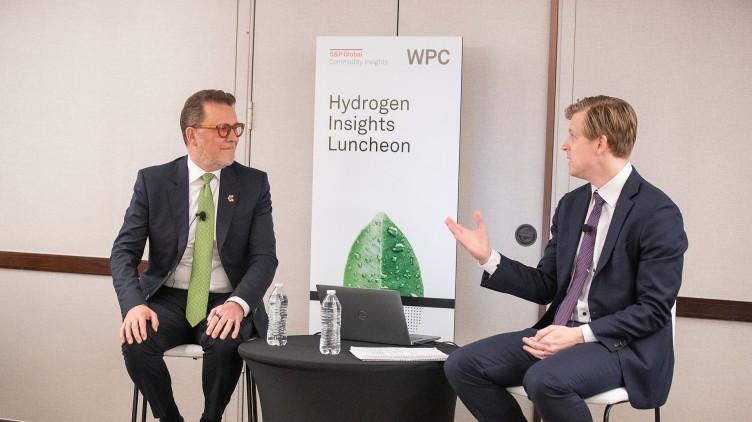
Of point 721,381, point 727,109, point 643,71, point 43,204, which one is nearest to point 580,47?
point 643,71

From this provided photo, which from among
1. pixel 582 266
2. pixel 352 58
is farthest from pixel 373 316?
pixel 352 58

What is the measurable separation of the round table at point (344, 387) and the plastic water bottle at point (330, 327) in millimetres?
35

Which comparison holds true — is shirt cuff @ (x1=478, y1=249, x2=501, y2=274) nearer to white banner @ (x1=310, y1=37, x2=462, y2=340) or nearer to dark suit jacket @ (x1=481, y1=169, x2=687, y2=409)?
dark suit jacket @ (x1=481, y1=169, x2=687, y2=409)

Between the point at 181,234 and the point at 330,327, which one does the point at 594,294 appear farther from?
the point at 181,234

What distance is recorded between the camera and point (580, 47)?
164 inches

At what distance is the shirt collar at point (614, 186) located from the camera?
116 inches

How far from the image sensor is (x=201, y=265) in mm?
3410

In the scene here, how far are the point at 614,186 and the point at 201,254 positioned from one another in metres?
1.65

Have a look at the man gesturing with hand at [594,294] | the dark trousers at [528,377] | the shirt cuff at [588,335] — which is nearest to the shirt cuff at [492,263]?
the man gesturing with hand at [594,294]

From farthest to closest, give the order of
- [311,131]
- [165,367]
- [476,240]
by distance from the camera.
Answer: [311,131] < [165,367] < [476,240]

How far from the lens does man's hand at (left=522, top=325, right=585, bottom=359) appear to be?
2773 mm

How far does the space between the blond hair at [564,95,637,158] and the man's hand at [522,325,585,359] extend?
660mm

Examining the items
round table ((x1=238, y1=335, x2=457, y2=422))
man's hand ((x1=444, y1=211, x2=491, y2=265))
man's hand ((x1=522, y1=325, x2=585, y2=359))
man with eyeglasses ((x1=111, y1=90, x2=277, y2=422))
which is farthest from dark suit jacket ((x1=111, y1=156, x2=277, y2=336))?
man's hand ((x1=522, y1=325, x2=585, y2=359))

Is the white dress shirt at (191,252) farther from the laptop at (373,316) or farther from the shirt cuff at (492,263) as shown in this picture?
the shirt cuff at (492,263)
